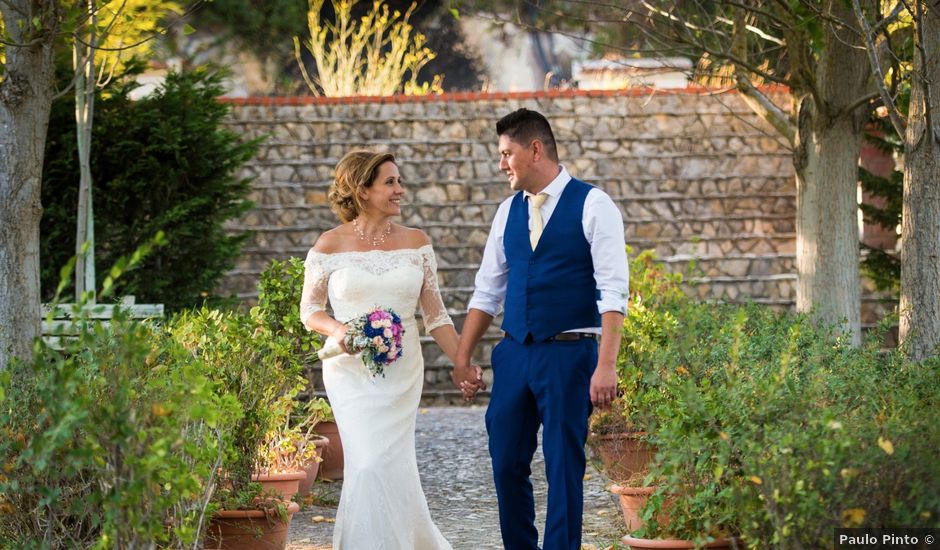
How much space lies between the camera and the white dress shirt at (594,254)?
4.64 meters

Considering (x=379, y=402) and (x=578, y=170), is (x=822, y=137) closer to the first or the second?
(x=578, y=170)

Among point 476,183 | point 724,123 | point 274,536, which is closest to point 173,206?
point 476,183

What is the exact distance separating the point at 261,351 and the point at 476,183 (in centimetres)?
731

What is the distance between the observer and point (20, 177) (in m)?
6.57

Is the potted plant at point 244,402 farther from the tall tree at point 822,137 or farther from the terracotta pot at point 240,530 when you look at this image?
the tall tree at point 822,137

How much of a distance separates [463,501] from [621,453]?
1.07m

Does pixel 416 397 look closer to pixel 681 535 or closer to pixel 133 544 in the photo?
pixel 681 535

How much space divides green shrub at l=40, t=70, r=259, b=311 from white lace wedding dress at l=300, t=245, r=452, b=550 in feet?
19.9

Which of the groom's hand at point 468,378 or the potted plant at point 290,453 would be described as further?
the potted plant at point 290,453

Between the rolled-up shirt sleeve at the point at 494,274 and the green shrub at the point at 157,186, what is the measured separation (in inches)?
264

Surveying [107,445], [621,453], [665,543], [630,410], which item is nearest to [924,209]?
[630,410]

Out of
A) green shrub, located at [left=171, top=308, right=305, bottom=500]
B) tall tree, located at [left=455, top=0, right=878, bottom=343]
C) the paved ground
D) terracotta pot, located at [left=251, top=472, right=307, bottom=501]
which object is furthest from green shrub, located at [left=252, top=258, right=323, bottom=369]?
tall tree, located at [left=455, top=0, right=878, bottom=343]

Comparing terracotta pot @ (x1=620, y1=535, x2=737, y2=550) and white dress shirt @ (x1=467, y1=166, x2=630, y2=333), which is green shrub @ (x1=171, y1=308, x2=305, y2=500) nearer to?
white dress shirt @ (x1=467, y1=166, x2=630, y2=333)

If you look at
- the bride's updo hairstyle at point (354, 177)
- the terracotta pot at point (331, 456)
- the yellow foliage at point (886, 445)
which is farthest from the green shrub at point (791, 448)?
the terracotta pot at point (331, 456)
